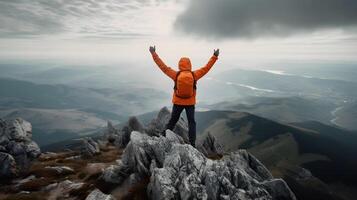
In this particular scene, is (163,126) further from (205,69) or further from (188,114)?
(205,69)

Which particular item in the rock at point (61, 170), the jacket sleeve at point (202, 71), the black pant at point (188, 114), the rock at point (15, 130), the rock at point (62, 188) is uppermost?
the jacket sleeve at point (202, 71)

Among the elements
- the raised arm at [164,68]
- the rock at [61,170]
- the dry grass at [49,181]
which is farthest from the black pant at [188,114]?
the rock at [61,170]

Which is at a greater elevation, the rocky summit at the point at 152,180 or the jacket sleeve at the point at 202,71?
the jacket sleeve at the point at 202,71

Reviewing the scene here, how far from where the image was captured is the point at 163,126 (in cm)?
5897

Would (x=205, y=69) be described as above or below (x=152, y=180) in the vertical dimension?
above

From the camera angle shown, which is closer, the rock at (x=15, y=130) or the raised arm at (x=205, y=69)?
the raised arm at (x=205, y=69)

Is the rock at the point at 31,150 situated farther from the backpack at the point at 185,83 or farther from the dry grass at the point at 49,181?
the backpack at the point at 185,83

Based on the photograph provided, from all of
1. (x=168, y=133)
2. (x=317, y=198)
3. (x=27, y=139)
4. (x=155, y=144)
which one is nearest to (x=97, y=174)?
(x=155, y=144)

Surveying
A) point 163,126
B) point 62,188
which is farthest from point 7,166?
point 163,126

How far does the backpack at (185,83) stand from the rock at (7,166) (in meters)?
24.3

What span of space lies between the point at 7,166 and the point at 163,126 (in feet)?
102

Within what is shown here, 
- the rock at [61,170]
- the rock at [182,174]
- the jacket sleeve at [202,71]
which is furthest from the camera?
the rock at [61,170]

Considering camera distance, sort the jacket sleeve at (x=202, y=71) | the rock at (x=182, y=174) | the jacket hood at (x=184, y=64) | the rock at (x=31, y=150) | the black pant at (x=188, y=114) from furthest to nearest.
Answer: the rock at (x=31, y=150) → the black pant at (x=188, y=114) → the jacket sleeve at (x=202, y=71) → the jacket hood at (x=184, y=64) → the rock at (x=182, y=174)

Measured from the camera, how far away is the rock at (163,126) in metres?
54.6
